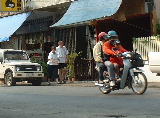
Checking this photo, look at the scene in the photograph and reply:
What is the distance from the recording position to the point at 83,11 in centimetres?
2384

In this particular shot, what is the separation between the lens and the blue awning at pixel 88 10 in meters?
22.1

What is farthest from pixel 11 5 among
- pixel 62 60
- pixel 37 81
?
pixel 37 81

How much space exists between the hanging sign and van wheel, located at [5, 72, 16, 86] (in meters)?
7.43

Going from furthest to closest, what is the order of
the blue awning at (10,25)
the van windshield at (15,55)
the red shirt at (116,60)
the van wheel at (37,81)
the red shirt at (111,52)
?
the blue awning at (10,25), the van windshield at (15,55), the van wheel at (37,81), the red shirt at (116,60), the red shirt at (111,52)

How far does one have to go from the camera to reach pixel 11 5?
2909 centimetres

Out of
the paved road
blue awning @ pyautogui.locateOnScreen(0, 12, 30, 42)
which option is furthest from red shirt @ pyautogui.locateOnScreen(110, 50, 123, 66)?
blue awning @ pyautogui.locateOnScreen(0, 12, 30, 42)

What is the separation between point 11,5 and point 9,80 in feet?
26.0

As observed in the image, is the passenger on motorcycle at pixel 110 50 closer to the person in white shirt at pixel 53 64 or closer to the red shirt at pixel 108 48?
the red shirt at pixel 108 48

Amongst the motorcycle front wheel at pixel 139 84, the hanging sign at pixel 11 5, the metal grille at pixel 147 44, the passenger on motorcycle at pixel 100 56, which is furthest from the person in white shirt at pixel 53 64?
the motorcycle front wheel at pixel 139 84

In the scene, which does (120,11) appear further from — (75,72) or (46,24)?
(46,24)

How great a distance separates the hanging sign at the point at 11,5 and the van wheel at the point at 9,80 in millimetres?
7432

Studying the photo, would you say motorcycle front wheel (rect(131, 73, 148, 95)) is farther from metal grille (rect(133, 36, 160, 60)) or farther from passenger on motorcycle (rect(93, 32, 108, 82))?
metal grille (rect(133, 36, 160, 60))

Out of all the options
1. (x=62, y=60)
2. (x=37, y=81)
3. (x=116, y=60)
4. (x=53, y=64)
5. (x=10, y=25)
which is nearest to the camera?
(x=116, y=60)

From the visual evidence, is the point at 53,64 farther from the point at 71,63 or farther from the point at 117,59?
the point at 117,59
